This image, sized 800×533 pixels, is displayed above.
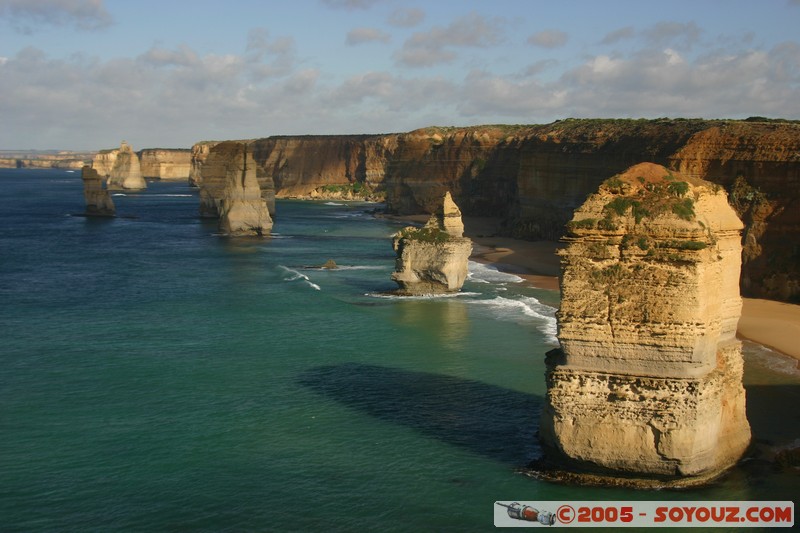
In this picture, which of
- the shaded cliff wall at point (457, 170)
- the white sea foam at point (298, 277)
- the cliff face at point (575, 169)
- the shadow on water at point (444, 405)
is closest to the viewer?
the shadow on water at point (444, 405)

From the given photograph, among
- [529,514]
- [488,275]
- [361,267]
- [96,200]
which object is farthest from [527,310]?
[96,200]

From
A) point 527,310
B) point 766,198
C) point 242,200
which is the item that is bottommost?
point 527,310

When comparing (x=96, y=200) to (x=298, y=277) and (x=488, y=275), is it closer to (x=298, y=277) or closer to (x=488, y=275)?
(x=298, y=277)

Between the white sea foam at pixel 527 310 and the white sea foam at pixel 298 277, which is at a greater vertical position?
the white sea foam at pixel 298 277

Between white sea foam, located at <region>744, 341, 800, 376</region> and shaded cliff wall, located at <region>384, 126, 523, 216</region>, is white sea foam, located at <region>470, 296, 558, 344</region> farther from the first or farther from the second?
shaded cliff wall, located at <region>384, 126, 523, 216</region>

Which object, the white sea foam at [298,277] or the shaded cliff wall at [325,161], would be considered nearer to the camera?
the white sea foam at [298,277]

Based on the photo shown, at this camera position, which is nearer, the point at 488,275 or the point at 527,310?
the point at 527,310

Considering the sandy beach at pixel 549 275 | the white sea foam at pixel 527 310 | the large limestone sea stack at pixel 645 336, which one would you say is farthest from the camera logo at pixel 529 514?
the white sea foam at pixel 527 310

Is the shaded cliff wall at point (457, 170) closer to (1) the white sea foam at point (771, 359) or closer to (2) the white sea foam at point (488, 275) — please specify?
(2) the white sea foam at point (488, 275)

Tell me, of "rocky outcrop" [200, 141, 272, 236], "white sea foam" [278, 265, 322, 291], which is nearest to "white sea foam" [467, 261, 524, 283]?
"white sea foam" [278, 265, 322, 291]
